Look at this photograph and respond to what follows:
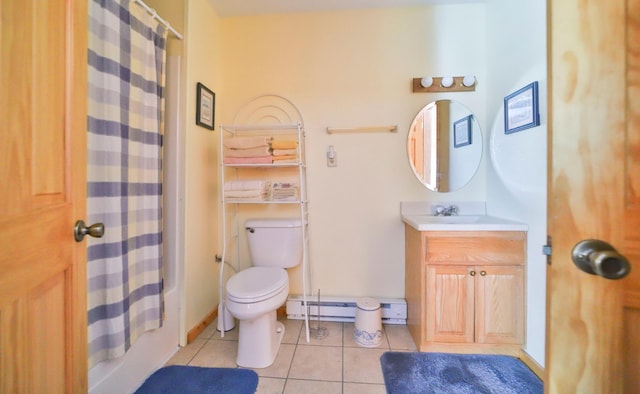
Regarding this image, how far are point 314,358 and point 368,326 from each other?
403mm

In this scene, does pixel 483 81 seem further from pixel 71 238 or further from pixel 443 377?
pixel 71 238

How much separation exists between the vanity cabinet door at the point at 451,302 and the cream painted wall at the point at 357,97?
46 cm

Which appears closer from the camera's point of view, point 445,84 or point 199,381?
point 199,381

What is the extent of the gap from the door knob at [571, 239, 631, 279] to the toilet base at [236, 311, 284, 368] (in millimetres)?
1425

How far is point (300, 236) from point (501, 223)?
4.30 ft

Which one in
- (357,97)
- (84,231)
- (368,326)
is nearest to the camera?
(84,231)

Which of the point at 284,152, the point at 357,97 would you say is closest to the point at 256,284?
the point at 284,152

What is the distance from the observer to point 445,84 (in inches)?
74.7

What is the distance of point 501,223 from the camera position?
1.51m

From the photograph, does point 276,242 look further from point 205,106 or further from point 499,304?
point 499,304

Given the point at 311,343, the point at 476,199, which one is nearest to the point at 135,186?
the point at 311,343

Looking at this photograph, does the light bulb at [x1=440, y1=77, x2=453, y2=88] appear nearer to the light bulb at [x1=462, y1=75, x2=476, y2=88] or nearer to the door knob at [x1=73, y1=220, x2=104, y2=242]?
the light bulb at [x1=462, y1=75, x2=476, y2=88]

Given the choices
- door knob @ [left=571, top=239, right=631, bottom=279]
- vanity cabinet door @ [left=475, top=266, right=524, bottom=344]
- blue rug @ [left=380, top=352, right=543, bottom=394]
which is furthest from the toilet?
door knob @ [left=571, top=239, right=631, bottom=279]

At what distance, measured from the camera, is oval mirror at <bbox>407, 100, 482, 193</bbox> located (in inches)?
76.5
